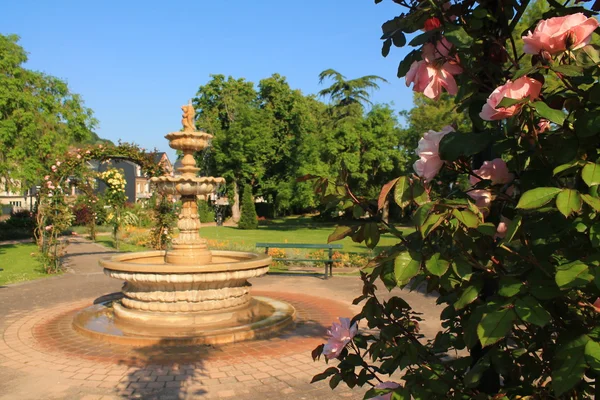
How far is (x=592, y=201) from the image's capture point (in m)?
1.19

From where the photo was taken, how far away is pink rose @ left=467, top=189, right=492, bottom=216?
5.05 ft

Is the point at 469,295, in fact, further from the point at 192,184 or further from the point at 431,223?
the point at 192,184

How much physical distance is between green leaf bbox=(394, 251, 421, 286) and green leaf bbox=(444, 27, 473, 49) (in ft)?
2.14

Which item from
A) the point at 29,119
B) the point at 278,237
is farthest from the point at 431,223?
the point at 278,237

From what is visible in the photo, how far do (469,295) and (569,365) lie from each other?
30cm

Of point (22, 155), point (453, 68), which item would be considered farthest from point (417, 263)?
point (22, 155)

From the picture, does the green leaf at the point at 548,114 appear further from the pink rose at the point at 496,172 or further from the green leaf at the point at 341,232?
the green leaf at the point at 341,232

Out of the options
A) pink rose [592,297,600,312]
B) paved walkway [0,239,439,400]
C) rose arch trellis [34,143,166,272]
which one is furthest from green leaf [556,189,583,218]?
rose arch trellis [34,143,166,272]

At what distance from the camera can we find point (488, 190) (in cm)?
155

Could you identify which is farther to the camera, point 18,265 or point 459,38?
point 18,265

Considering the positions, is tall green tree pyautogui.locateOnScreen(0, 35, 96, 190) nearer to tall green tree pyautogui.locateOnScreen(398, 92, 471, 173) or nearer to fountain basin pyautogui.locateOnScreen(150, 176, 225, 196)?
fountain basin pyautogui.locateOnScreen(150, 176, 225, 196)

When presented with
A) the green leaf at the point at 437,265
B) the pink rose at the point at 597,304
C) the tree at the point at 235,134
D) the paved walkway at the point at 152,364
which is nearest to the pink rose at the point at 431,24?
the green leaf at the point at 437,265

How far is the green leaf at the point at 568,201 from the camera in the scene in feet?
3.79

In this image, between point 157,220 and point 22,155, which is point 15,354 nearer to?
point 157,220
